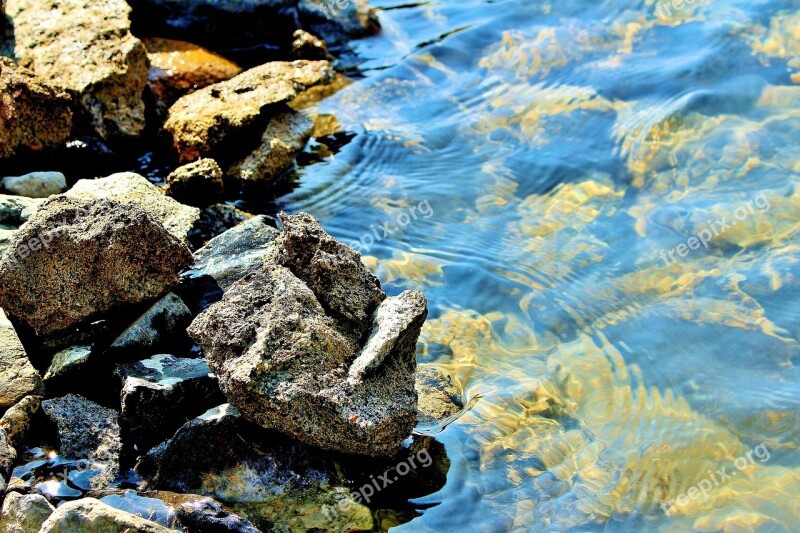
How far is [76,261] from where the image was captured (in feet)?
18.6

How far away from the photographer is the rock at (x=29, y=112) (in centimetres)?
763

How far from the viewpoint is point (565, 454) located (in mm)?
5609

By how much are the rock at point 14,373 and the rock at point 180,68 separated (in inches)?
187

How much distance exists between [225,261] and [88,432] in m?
1.84

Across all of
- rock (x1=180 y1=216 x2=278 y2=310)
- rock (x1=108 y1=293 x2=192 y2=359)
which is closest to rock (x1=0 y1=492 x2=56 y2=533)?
rock (x1=108 y1=293 x2=192 y2=359)

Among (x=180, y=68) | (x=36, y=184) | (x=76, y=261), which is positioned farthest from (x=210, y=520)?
(x=180, y=68)

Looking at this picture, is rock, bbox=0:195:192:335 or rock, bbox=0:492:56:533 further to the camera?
rock, bbox=0:195:192:335

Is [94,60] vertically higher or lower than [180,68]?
higher

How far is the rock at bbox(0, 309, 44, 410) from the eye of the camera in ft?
17.7

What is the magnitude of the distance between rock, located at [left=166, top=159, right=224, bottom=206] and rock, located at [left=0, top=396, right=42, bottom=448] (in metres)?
2.97

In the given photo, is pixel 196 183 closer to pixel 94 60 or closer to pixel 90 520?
pixel 94 60

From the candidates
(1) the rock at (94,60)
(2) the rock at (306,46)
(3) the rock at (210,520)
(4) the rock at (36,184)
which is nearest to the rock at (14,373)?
(3) the rock at (210,520)

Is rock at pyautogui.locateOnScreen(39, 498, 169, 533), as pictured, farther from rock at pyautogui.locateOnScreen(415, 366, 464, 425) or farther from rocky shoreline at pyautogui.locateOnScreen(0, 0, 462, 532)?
rock at pyautogui.locateOnScreen(415, 366, 464, 425)

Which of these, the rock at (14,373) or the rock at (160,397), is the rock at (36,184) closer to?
the rock at (14,373)
